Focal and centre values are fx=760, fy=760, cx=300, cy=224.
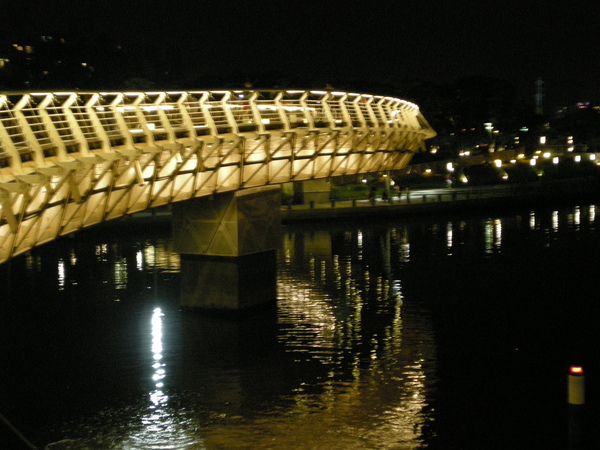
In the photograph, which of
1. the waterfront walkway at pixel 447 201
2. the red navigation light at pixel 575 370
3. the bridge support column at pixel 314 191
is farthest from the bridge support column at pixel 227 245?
the bridge support column at pixel 314 191

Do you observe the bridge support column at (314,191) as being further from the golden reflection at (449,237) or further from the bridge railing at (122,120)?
the bridge railing at (122,120)

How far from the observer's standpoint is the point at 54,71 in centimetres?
5859

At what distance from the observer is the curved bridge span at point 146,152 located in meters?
13.8

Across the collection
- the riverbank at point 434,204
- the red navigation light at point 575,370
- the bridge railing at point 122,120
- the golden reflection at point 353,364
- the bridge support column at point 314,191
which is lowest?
the golden reflection at point 353,364

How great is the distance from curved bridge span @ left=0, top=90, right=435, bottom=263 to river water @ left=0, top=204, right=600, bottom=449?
415cm

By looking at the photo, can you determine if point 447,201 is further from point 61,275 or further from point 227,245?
point 227,245

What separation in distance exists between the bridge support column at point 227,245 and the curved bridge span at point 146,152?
1.04 metres

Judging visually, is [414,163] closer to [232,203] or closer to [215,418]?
[232,203]

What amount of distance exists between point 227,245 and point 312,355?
5.07m

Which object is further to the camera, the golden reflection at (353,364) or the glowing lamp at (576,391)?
the glowing lamp at (576,391)

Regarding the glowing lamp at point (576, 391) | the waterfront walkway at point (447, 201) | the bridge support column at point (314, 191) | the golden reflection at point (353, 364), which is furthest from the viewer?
the bridge support column at point (314, 191)

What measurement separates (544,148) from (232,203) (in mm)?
72955

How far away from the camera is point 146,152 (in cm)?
1659

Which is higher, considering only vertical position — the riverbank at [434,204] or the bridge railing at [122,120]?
the bridge railing at [122,120]
